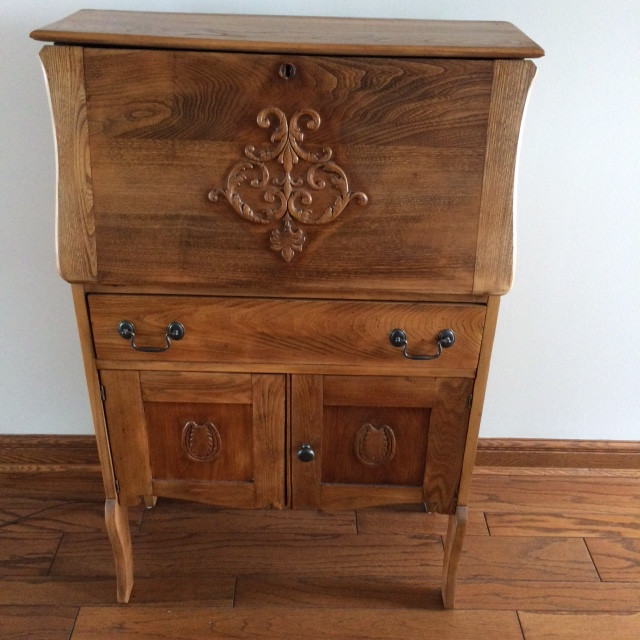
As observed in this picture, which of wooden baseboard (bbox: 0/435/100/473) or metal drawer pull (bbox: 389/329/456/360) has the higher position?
metal drawer pull (bbox: 389/329/456/360)

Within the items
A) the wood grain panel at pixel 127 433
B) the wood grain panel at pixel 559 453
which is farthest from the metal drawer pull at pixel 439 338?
the wood grain panel at pixel 559 453

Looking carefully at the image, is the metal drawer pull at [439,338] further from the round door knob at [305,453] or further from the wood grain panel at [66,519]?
the wood grain panel at [66,519]

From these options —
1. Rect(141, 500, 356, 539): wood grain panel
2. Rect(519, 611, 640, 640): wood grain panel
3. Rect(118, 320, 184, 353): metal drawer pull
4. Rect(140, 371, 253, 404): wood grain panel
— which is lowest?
Rect(141, 500, 356, 539): wood grain panel

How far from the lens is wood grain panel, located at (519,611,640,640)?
1491 millimetres

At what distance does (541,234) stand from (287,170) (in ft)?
2.65

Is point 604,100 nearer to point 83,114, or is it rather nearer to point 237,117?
point 237,117

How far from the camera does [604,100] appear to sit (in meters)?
1.54

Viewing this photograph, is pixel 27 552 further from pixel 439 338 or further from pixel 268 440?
pixel 439 338

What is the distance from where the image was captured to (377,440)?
4.48ft

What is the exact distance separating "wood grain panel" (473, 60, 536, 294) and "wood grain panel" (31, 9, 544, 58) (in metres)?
0.03

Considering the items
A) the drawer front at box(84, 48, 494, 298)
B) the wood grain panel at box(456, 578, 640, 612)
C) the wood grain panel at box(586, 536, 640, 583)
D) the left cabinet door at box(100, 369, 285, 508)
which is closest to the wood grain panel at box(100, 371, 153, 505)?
the left cabinet door at box(100, 369, 285, 508)

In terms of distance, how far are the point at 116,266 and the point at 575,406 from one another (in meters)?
1.30

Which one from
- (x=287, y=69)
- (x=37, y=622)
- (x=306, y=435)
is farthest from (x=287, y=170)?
(x=37, y=622)

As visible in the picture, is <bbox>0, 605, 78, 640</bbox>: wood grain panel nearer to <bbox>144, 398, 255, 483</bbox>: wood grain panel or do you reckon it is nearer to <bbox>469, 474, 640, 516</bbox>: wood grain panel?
<bbox>144, 398, 255, 483</bbox>: wood grain panel
